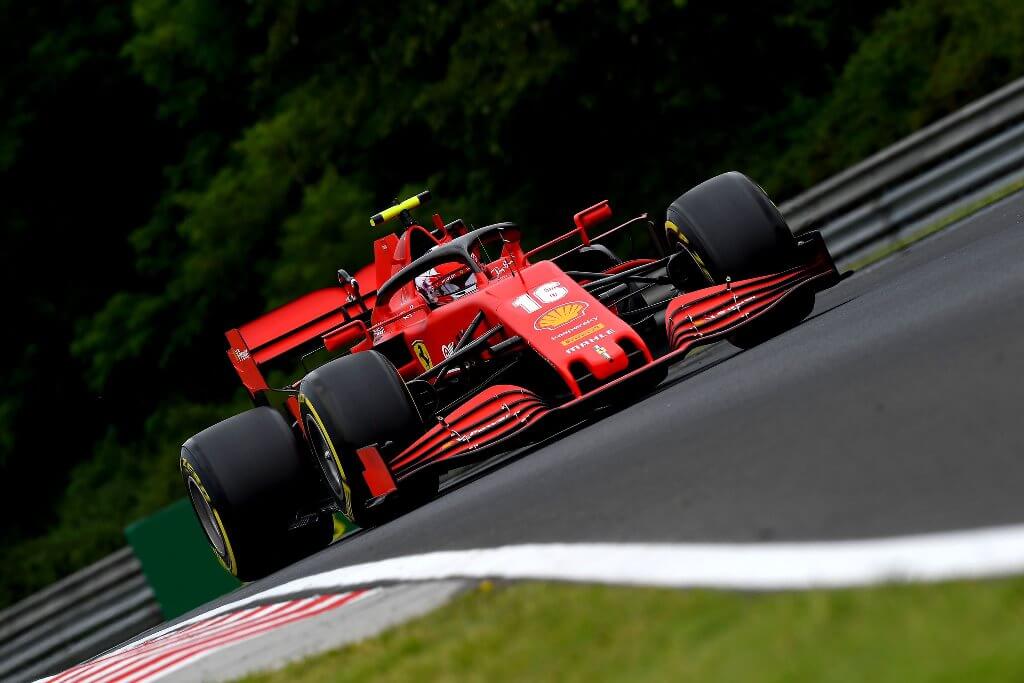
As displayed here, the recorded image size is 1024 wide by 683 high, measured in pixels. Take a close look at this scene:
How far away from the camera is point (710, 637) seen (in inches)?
137

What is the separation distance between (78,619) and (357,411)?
6666 millimetres

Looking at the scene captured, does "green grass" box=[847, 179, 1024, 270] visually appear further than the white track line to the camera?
Yes

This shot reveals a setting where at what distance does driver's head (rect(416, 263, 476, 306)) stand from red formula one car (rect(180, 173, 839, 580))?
0.04ft

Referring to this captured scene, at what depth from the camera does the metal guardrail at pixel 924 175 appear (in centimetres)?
1331

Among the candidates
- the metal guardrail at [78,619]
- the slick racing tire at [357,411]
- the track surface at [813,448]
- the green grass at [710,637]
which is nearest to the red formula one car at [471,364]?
the slick racing tire at [357,411]

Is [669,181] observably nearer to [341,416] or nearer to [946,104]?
[946,104]

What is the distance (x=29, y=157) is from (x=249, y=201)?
23.4 ft

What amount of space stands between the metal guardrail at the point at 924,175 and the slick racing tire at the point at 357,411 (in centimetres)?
611

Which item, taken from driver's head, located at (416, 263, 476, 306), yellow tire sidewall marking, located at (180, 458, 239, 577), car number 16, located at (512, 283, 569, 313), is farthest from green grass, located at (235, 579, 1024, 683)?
driver's head, located at (416, 263, 476, 306)

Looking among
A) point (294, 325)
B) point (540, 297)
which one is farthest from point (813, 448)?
point (294, 325)

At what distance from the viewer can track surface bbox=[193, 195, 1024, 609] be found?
4094mm

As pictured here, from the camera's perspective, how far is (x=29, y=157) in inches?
1162

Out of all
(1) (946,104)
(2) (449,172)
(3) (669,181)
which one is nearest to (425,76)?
(2) (449,172)

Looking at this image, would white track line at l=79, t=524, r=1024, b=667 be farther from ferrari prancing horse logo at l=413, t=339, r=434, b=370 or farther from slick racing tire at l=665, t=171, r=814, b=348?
ferrari prancing horse logo at l=413, t=339, r=434, b=370
